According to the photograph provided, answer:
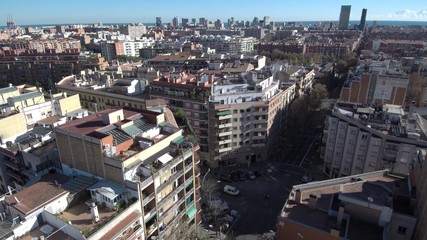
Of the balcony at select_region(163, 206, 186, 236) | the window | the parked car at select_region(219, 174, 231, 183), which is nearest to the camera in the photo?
the window

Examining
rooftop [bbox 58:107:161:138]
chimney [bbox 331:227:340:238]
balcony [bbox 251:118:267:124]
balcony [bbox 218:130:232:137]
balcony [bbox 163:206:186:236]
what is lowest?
balcony [bbox 163:206:186:236]

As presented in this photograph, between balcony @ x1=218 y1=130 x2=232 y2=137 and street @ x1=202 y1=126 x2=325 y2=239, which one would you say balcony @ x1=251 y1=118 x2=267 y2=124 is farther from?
street @ x1=202 y1=126 x2=325 y2=239

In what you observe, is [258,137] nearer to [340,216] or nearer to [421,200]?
[340,216]

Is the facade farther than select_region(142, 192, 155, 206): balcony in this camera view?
No

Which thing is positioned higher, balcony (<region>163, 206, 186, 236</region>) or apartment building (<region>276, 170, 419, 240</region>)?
apartment building (<region>276, 170, 419, 240</region>)

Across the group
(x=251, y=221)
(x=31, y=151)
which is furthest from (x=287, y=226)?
(x=31, y=151)

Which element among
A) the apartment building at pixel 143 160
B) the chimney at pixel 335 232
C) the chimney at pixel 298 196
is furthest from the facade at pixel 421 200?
the apartment building at pixel 143 160

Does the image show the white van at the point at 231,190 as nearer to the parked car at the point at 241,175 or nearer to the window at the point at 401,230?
the parked car at the point at 241,175

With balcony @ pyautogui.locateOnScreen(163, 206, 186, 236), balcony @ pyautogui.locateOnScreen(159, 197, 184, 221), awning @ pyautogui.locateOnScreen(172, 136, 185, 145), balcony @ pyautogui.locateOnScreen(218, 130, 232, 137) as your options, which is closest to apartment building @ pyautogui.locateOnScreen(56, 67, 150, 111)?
balcony @ pyautogui.locateOnScreen(218, 130, 232, 137)
